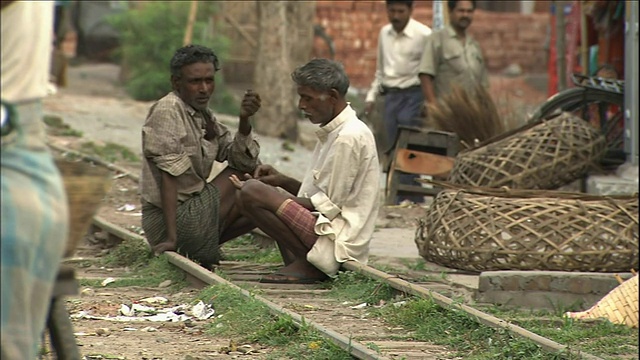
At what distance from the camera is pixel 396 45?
13406 millimetres

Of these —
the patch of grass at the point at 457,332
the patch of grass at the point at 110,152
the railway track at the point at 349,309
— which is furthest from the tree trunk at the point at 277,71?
the patch of grass at the point at 457,332

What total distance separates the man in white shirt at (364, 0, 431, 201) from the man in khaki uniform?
32cm

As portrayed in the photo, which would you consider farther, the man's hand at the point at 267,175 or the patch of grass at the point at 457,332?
the man's hand at the point at 267,175

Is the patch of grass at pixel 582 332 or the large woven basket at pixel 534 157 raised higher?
the large woven basket at pixel 534 157

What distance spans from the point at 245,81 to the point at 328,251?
17001mm

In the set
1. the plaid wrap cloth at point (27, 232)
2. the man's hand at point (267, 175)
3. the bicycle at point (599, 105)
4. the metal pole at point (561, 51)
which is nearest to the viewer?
the plaid wrap cloth at point (27, 232)

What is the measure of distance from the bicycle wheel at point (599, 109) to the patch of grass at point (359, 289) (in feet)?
15.0

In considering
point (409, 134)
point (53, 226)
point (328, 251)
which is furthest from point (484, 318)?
point (409, 134)

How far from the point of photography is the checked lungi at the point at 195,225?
337 inches

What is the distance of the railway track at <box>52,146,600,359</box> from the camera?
6250mm

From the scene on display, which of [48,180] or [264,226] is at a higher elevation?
[48,180]

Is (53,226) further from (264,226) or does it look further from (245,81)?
(245,81)

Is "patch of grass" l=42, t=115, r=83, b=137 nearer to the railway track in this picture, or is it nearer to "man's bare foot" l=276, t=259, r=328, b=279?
the railway track

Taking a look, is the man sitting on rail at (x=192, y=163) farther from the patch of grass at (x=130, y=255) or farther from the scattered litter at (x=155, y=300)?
the scattered litter at (x=155, y=300)
